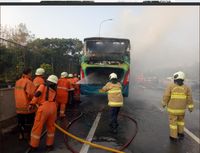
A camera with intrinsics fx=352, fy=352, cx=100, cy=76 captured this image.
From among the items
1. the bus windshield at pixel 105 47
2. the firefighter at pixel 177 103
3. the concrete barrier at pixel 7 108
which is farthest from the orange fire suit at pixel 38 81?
the bus windshield at pixel 105 47

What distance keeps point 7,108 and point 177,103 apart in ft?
15.9

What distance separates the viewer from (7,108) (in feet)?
33.7

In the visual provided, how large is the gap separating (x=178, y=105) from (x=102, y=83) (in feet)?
26.3

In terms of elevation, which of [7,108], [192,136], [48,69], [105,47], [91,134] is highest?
[105,47]

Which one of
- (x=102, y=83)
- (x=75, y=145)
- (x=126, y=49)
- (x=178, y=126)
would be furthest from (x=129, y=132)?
(x=126, y=49)

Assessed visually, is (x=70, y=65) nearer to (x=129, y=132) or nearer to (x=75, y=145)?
(x=129, y=132)

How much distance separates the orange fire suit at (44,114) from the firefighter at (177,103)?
3181mm

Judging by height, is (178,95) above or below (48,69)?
below

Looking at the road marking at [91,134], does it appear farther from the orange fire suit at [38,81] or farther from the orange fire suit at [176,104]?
the orange fire suit at [176,104]

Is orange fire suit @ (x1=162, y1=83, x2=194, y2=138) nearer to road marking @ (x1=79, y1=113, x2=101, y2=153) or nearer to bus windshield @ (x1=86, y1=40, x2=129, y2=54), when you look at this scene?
road marking @ (x1=79, y1=113, x2=101, y2=153)

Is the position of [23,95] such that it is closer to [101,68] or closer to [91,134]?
[91,134]

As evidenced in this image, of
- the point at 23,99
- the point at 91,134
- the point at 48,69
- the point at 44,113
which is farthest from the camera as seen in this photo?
the point at 48,69

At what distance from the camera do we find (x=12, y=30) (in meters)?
40.7

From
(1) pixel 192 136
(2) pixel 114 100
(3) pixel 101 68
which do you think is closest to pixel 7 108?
(2) pixel 114 100
